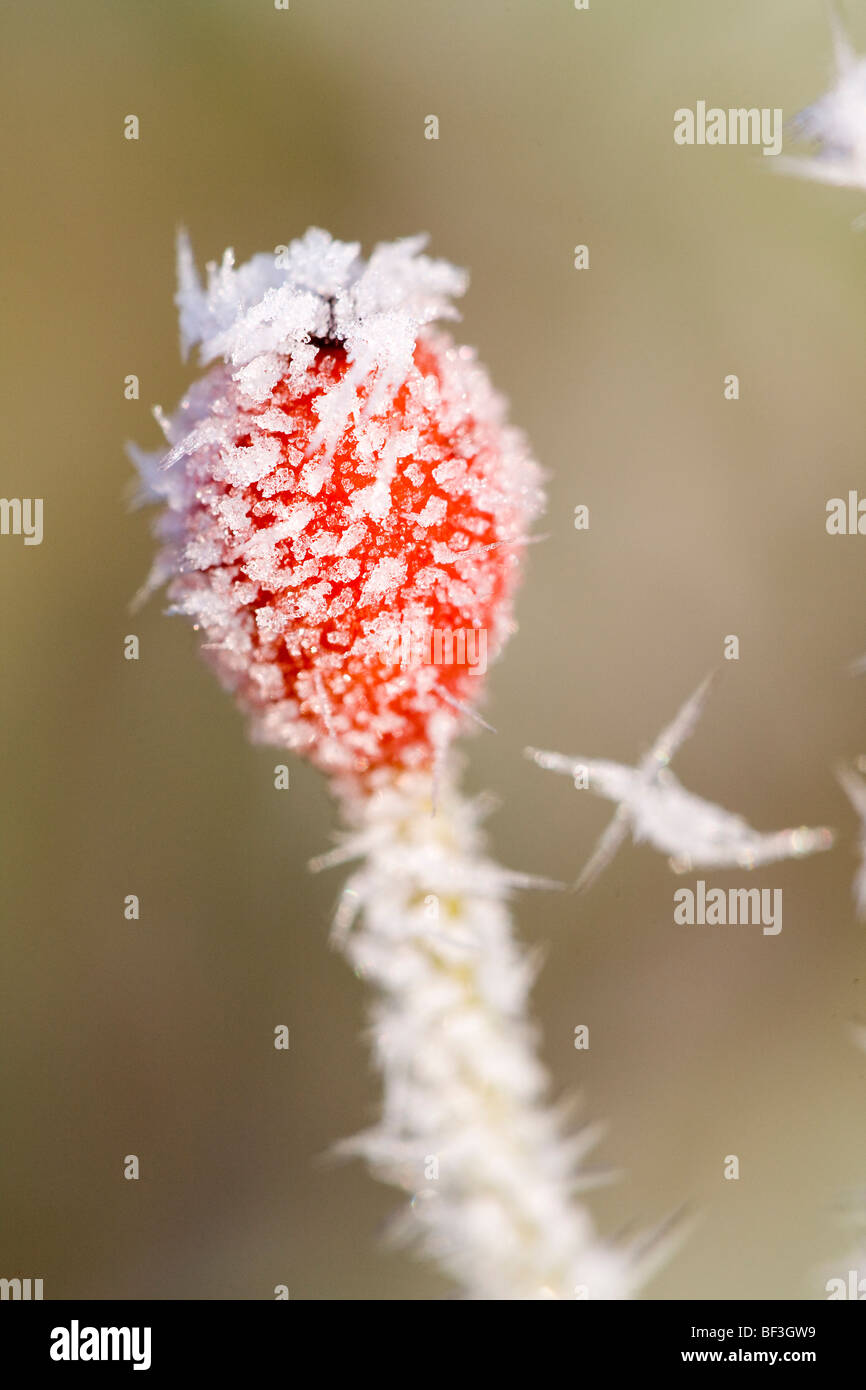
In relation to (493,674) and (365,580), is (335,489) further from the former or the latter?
(493,674)

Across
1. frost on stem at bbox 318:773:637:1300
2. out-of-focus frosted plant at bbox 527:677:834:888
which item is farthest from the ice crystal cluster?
out-of-focus frosted plant at bbox 527:677:834:888

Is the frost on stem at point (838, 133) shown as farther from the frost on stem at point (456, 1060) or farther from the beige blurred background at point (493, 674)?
the beige blurred background at point (493, 674)

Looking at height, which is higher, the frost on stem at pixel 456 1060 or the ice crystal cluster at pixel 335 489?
the ice crystal cluster at pixel 335 489

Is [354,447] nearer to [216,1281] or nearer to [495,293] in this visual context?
[495,293]

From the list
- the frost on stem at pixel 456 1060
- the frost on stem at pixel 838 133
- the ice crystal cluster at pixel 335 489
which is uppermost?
the frost on stem at pixel 838 133

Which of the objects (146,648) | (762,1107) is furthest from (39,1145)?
(762,1107)

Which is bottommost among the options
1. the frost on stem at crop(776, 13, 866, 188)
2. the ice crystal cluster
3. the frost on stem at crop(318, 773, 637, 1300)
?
the frost on stem at crop(318, 773, 637, 1300)

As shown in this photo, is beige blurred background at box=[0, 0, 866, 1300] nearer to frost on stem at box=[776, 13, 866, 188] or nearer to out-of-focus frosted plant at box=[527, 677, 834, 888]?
out-of-focus frosted plant at box=[527, 677, 834, 888]

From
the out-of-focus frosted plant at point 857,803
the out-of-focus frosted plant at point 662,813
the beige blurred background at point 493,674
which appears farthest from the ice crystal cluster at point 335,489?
the beige blurred background at point 493,674

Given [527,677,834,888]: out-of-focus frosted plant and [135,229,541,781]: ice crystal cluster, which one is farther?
[527,677,834,888]: out-of-focus frosted plant
